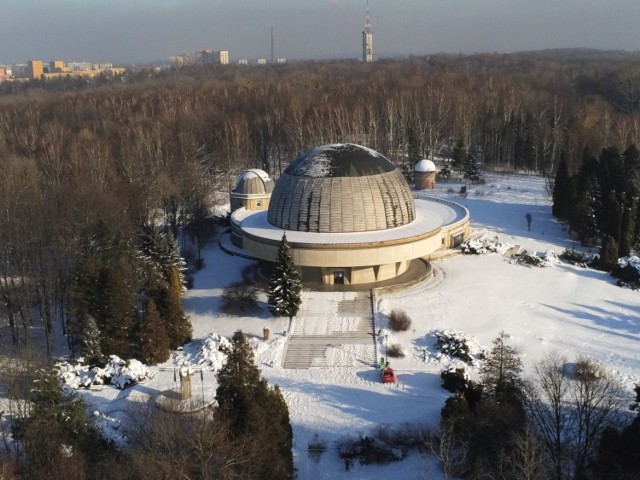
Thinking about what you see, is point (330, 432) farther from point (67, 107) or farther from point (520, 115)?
point (67, 107)

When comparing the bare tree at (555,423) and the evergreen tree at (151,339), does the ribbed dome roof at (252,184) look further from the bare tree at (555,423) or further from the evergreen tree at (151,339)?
the bare tree at (555,423)

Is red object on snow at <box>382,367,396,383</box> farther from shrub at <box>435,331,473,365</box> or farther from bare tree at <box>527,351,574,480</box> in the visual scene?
bare tree at <box>527,351,574,480</box>

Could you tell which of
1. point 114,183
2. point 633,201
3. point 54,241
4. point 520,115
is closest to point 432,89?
point 520,115

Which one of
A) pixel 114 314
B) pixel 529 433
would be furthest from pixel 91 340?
pixel 529 433

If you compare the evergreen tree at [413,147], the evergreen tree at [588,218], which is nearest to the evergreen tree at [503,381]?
the evergreen tree at [588,218]

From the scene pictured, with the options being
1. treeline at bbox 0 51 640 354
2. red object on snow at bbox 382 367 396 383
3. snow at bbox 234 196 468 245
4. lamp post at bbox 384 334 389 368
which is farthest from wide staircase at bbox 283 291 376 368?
treeline at bbox 0 51 640 354
